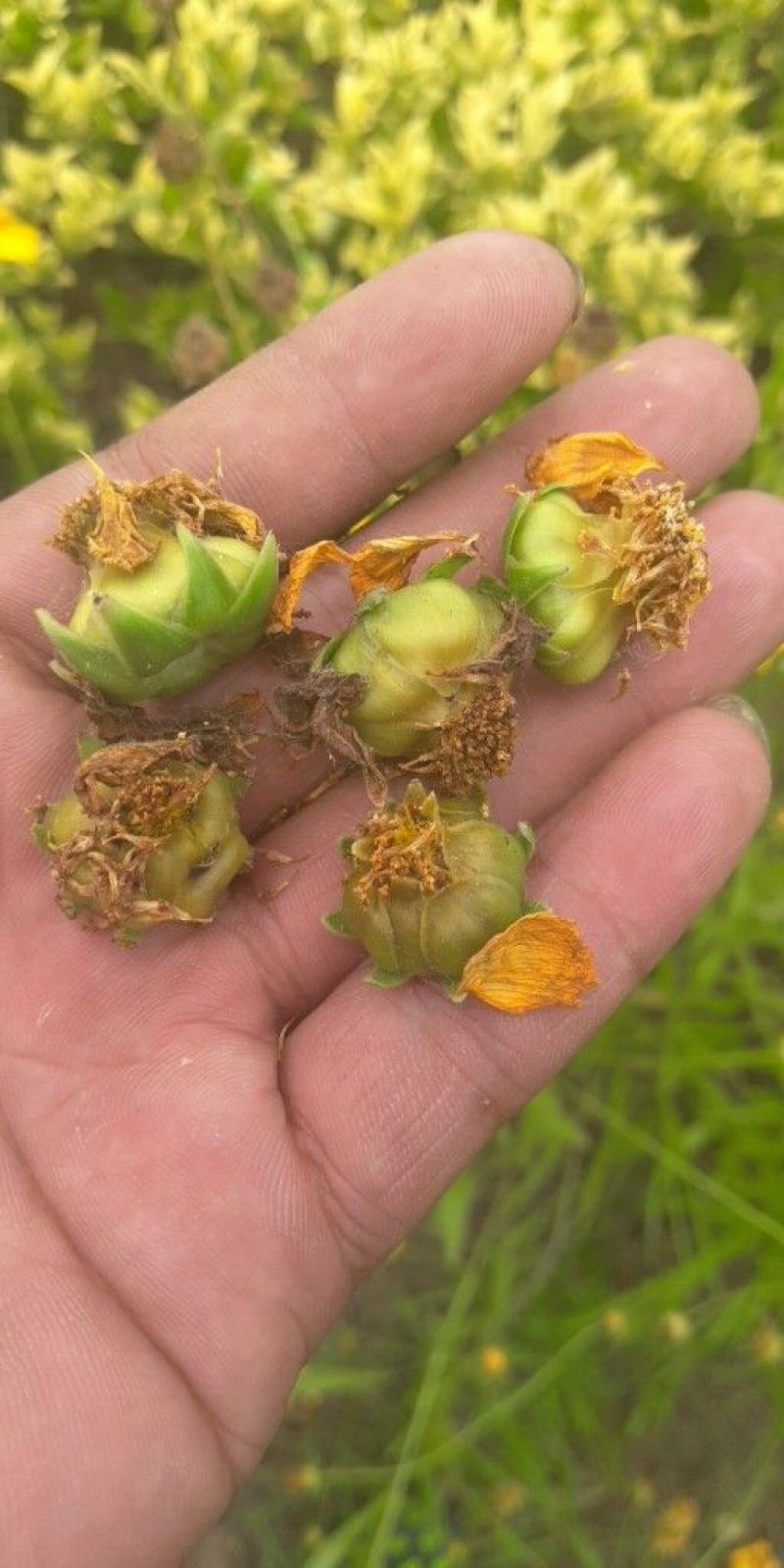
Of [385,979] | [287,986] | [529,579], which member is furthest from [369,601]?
[287,986]

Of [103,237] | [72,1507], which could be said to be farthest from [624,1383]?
[103,237]

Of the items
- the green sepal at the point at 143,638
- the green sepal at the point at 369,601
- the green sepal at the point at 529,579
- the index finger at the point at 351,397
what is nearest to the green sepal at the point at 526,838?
the green sepal at the point at 529,579

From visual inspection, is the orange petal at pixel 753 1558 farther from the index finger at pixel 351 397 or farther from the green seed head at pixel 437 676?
the index finger at pixel 351 397

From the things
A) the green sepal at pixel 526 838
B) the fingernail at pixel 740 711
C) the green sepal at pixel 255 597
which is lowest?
the fingernail at pixel 740 711

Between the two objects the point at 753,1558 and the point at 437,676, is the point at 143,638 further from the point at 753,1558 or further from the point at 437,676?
the point at 753,1558

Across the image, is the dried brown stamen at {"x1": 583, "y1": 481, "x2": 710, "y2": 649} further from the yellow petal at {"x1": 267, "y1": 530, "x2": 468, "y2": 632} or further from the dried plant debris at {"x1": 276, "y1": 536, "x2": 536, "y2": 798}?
the yellow petal at {"x1": 267, "y1": 530, "x2": 468, "y2": 632}

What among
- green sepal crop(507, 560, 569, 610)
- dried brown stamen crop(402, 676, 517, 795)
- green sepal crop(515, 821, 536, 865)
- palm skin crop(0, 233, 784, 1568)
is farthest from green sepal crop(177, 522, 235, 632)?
green sepal crop(515, 821, 536, 865)
